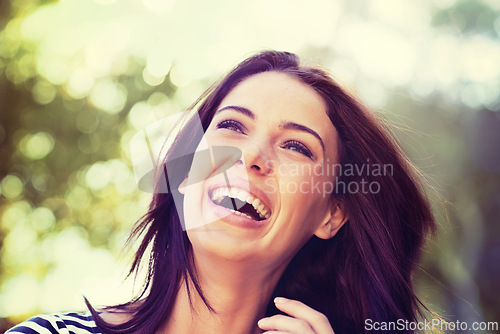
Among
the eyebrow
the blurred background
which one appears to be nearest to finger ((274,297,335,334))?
the eyebrow

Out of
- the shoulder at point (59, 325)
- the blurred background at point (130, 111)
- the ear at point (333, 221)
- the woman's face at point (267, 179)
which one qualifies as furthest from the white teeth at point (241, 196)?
the blurred background at point (130, 111)

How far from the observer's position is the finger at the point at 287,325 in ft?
6.94

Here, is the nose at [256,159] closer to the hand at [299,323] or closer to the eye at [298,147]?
the eye at [298,147]

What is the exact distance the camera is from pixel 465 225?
11359 millimetres

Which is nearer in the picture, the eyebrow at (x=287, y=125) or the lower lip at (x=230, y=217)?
the lower lip at (x=230, y=217)

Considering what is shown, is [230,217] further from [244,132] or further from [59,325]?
[59,325]

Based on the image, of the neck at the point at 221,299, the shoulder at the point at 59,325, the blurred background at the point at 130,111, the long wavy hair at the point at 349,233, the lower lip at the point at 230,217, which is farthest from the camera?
the blurred background at the point at 130,111

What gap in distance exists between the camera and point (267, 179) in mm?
2164

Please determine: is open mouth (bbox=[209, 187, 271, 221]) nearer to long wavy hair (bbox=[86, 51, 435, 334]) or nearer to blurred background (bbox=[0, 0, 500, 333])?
long wavy hair (bbox=[86, 51, 435, 334])

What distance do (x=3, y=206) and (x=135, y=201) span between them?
7.99ft

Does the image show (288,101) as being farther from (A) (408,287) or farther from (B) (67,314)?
(B) (67,314)

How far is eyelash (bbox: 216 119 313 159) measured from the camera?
2273 millimetres

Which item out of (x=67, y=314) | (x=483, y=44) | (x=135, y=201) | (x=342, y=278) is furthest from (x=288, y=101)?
(x=483, y=44)

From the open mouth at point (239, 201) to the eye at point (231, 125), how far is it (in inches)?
12.5
